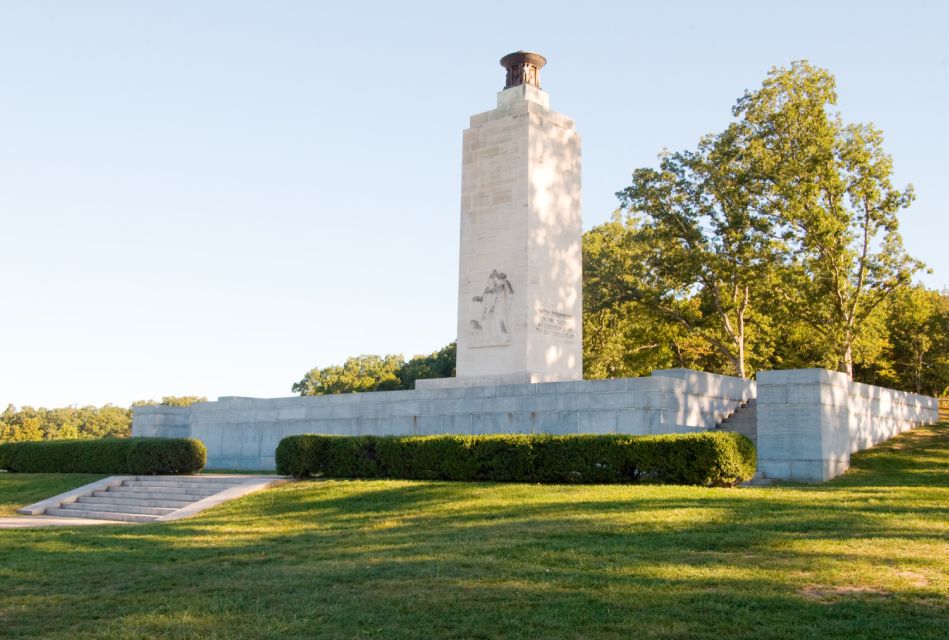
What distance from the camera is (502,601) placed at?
27.6 feet

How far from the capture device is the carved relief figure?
25.2 metres

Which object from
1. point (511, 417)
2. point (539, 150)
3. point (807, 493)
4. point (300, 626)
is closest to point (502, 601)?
point (300, 626)

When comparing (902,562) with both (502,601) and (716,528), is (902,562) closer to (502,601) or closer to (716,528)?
(716,528)

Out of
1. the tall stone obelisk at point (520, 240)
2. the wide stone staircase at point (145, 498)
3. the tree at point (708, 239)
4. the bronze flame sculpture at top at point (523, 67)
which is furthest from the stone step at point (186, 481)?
the tree at point (708, 239)

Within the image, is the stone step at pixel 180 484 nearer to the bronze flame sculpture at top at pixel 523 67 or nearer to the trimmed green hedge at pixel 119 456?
the trimmed green hedge at pixel 119 456

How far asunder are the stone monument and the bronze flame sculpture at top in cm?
3

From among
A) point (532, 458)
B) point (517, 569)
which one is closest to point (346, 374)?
point (532, 458)

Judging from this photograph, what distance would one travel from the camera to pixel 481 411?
950 inches

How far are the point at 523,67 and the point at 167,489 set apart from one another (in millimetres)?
15398

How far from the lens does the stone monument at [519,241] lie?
82.3 feet

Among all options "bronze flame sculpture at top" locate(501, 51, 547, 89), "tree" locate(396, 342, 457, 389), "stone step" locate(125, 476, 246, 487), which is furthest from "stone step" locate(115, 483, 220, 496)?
"tree" locate(396, 342, 457, 389)

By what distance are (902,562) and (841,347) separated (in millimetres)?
25706

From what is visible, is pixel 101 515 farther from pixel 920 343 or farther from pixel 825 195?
pixel 920 343

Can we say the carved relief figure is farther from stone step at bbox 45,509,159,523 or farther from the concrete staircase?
stone step at bbox 45,509,159,523
